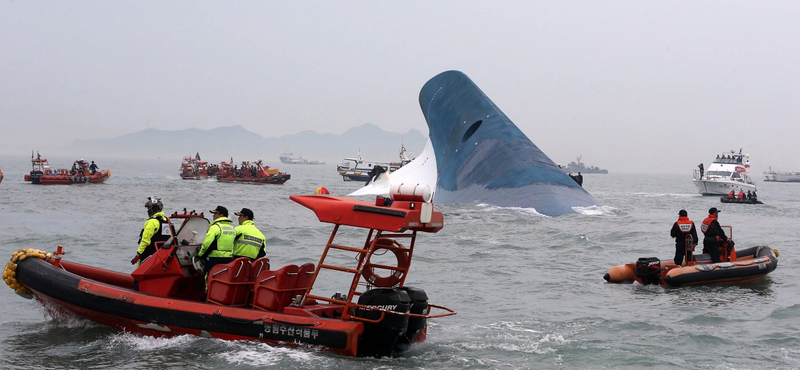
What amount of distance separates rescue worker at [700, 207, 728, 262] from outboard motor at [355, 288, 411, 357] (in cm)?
959

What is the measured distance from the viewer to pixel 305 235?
84.5 feet

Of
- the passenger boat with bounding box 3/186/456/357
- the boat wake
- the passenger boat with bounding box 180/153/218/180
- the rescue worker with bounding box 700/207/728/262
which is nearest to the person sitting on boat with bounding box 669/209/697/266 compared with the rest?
Answer: the rescue worker with bounding box 700/207/728/262

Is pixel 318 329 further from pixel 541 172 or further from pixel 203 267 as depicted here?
pixel 541 172

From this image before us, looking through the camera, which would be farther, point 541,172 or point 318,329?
point 541,172

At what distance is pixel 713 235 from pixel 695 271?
4.40ft

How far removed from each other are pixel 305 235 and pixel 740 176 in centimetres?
4937

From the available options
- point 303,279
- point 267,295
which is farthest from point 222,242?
point 303,279

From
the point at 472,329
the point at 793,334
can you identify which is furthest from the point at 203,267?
the point at 793,334

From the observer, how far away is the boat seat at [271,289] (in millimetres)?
9633

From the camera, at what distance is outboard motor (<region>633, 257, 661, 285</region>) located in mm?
16047

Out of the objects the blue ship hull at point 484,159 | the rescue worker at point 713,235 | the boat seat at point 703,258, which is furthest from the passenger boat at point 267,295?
the blue ship hull at point 484,159

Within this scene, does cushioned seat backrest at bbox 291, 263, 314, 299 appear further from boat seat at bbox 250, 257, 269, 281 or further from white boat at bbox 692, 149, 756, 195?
white boat at bbox 692, 149, 756, 195

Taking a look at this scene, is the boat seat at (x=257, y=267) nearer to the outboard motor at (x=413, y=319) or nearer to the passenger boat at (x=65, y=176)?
the outboard motor at (x=413, y=319)

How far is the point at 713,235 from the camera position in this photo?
16500mm
